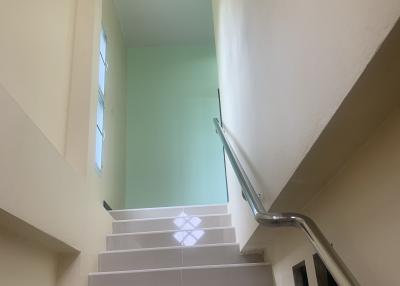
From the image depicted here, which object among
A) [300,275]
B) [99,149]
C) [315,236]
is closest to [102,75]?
[99,149]

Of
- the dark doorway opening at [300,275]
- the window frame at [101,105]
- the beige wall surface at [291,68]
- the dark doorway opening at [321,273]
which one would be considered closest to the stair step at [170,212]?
the window frame at [101,105]

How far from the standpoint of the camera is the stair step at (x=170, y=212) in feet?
14.0

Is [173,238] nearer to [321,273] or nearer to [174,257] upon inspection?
[174,257]

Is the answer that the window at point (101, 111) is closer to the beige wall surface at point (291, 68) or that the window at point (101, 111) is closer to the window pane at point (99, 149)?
the window pane at point (99, 149)

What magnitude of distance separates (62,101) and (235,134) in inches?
56.8

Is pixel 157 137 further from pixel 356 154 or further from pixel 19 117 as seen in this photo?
pixel 356 154

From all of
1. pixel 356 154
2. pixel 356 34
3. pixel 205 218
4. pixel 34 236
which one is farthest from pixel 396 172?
pixel 205 218

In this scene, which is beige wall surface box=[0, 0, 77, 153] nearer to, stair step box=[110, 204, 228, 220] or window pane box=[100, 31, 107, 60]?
window pane box=[100, 31, 107, 60]

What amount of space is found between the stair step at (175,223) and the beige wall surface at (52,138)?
23 centimetres

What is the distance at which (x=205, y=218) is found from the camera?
3947mm

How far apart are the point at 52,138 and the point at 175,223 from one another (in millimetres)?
1463

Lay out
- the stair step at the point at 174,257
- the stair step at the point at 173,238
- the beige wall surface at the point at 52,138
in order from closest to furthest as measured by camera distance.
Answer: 1. the beige wall surface at the point at 52,138
2. the stair step at the point at 174,257
3. the stair step at the point at 173,238

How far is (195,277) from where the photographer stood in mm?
3047

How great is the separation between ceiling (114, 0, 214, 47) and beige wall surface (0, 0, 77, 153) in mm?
2282
